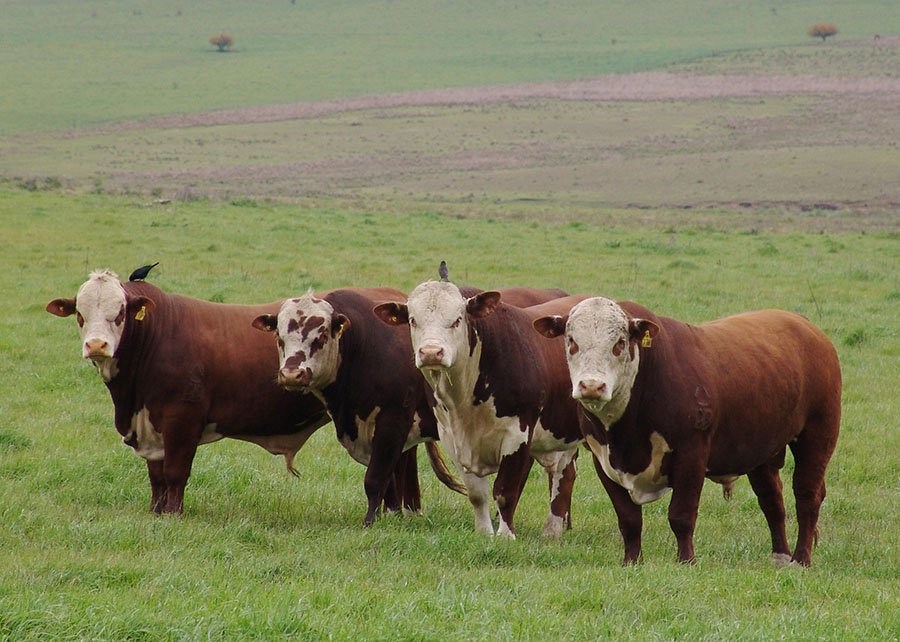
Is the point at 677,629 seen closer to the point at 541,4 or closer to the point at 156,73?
the point at 156,73

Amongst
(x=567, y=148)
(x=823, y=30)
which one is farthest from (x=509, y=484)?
(x=823, y=30)


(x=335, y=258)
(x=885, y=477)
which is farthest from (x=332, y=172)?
(x=885, y=477)

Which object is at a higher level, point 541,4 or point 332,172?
point 541,4

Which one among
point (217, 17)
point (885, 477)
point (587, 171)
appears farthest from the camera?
point (217, 17)

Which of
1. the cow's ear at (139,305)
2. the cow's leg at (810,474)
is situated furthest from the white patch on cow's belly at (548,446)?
the cow's ear at (139,305)

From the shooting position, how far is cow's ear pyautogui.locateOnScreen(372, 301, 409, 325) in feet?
28.6

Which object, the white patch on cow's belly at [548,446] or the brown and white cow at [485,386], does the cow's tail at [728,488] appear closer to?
the white patch on cow's belly at [548,446]

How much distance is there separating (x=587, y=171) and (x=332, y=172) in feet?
39.1

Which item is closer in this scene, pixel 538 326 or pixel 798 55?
pixel 538 326

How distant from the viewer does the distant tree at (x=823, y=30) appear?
10025 centimetres

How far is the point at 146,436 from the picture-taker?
30.2ft

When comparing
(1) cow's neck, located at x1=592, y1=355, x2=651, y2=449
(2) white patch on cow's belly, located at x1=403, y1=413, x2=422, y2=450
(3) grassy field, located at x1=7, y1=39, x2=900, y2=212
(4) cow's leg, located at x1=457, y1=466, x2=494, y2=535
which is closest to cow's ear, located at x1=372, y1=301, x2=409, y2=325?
(2) white patch on cow's belly, located at x1=403, y1=413, x2=422, y2=450

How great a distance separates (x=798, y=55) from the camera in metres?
92.2

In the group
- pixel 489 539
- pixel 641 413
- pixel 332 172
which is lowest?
pixel 332 172
